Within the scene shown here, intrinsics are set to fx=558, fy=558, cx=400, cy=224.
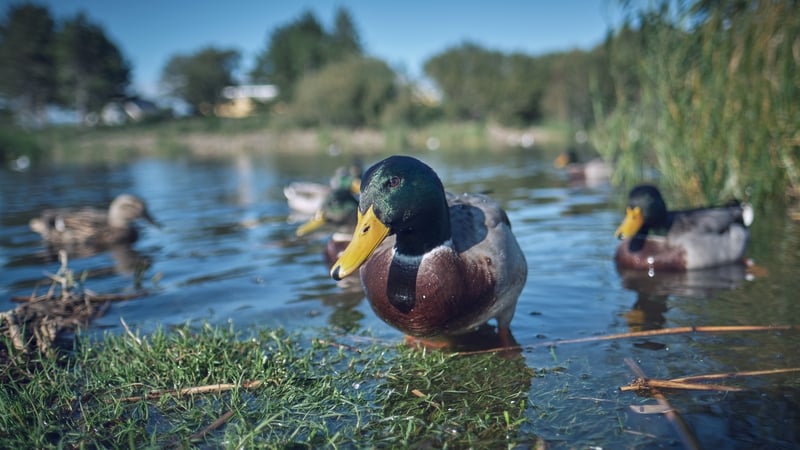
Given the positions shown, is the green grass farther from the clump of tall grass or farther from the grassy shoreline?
the grassy shoreline

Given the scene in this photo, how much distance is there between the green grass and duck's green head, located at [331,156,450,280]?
0.66m

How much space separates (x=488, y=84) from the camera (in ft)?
171

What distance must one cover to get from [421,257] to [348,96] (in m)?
43.4

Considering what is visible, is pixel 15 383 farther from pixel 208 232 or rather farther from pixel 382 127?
pixel 382 127

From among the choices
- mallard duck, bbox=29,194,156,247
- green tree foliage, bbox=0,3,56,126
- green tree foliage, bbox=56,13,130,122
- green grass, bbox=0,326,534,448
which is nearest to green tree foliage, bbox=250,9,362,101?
green tree foliage, bbox=56,13,130,122

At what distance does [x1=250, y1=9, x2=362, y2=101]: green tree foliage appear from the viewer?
6750 centimetres

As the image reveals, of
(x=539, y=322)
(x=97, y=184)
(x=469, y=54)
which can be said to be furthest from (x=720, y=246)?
(x=469, y=54)

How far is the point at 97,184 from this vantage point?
16422 mm

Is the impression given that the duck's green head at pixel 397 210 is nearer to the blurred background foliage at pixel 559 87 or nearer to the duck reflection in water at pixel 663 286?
the duck reflection in water at pixel 663 286

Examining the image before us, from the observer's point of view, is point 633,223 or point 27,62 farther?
point 27,62

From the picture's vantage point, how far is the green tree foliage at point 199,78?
6331cm

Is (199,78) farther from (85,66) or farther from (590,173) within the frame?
(590,173)

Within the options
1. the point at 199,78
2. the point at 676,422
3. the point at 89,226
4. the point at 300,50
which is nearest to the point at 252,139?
the point at 199,78

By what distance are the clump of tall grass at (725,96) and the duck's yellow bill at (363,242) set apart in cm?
554
